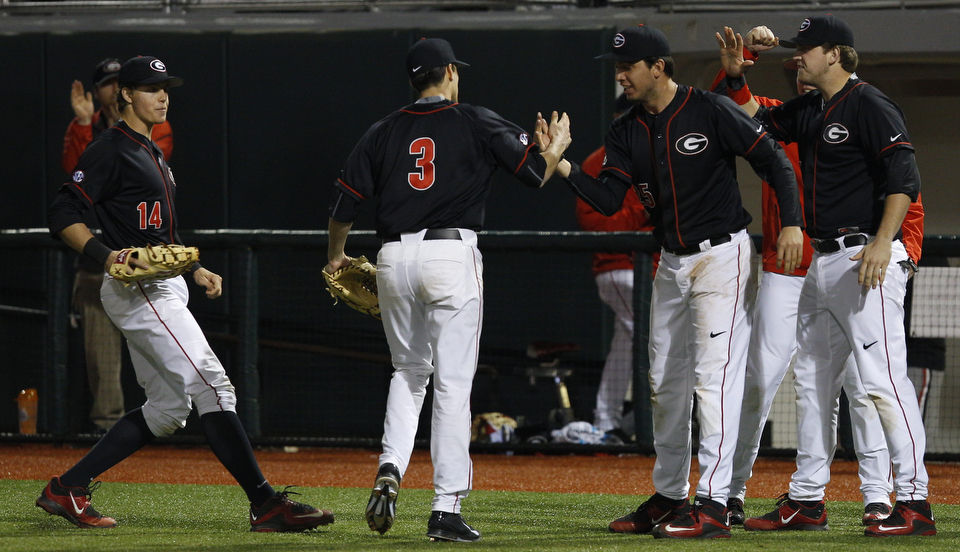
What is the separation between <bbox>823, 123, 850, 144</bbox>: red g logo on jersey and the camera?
504cm

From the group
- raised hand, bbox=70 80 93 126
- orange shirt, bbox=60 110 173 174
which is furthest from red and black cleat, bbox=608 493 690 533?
raised hand, bbox=70 80 93 126

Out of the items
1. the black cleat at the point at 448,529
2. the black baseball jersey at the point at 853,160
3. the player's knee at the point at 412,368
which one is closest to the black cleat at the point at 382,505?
the black cleat at the point at 448,529

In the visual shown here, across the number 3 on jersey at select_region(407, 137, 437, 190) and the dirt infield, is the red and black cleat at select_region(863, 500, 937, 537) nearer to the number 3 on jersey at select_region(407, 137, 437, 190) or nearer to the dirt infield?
the dirt infield

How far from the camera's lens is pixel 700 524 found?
4918 millimetres

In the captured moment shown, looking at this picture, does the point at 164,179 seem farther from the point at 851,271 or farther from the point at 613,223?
the point at 613,223

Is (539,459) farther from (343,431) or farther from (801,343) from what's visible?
(801,343)

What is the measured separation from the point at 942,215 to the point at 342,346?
214 inches

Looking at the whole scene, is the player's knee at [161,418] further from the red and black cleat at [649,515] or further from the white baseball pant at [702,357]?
the white baseball pant at [702,357]

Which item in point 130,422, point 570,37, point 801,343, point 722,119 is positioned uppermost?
point 570,37

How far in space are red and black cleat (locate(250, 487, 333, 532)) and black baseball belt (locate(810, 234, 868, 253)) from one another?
2.15m

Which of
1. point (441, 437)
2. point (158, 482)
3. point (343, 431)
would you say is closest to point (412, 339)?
point (441, 437)

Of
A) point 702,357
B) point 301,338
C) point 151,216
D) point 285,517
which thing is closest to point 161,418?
point 285,517

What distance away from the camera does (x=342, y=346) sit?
9445 mm

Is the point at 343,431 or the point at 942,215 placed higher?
the point at 942,215
